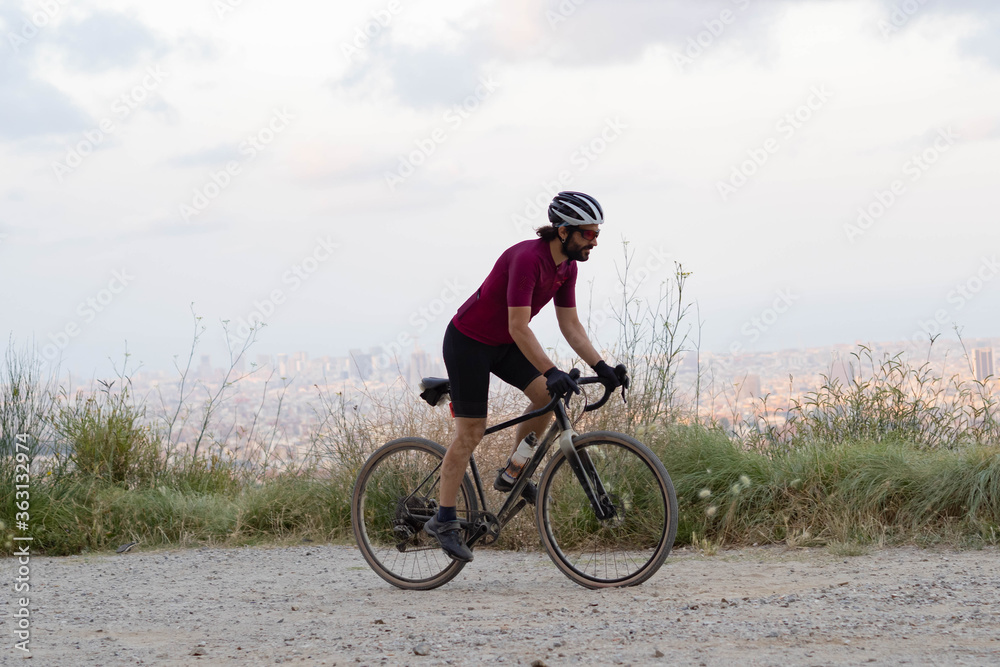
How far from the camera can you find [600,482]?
16.3 feet

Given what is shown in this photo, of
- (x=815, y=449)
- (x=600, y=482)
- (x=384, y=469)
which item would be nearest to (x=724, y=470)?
(x=815, y=449)

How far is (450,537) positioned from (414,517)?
0.40m

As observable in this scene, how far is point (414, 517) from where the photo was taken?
547 centimetres

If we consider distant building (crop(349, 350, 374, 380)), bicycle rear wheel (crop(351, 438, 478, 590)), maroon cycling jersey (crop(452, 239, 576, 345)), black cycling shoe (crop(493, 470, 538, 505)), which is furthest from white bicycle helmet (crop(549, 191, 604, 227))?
distant building (crop(349, 350, 374, 380))

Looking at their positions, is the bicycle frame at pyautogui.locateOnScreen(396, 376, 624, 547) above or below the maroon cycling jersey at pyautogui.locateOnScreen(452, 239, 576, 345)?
below

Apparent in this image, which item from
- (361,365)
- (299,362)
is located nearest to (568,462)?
(361,365)

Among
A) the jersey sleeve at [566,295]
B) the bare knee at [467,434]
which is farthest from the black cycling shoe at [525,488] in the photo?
the jersey sleeve at [566,295]

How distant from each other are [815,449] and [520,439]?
2459 mm

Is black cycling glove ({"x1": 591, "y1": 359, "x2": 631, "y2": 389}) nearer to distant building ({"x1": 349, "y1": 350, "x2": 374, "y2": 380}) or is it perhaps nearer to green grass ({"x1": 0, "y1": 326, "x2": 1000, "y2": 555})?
green grass ({"x1": 0, "y1": 326, "x2": 1000, "y2": 555})

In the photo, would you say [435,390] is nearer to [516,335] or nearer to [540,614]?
[516,335]

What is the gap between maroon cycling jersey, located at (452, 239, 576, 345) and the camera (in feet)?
15.4

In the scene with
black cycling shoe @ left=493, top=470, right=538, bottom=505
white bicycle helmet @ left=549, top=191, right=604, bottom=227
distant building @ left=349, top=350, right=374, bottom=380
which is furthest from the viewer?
distant building @ left=349, top=350, right=374, bottom=380

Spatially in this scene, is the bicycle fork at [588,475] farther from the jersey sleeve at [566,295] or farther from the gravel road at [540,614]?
the jersey sleeve at [566,295]

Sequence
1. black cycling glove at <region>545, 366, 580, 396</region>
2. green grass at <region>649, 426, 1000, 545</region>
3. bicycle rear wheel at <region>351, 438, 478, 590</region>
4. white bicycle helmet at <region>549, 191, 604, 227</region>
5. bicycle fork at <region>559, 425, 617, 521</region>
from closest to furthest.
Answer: black cycling glove at <region>545, 366, 580, 396</region>, white bicycle helmet at <region>549, 191, 604, 227</region>, bicycle fork at <region>559, 425, 617, 521</region>, bicycle rear wheel at <region>351, 438, 478, 590</region>, green grass at <region>649, 426, 1000, 545</region>
